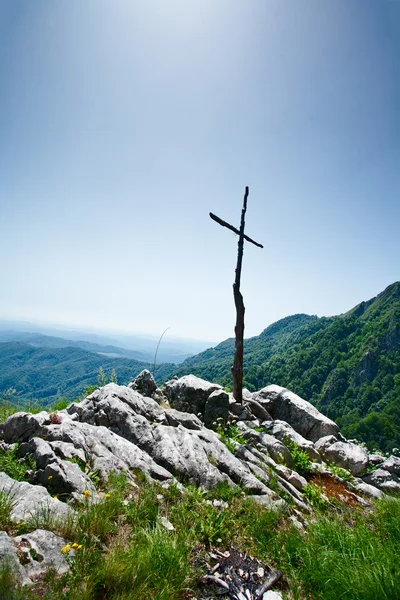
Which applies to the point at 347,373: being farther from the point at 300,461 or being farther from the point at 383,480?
the point at 300,461

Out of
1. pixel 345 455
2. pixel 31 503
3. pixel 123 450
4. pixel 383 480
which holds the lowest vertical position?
pixel 383 480

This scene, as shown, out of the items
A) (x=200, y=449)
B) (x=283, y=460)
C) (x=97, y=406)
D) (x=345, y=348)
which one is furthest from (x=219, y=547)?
(x=345, y=348)

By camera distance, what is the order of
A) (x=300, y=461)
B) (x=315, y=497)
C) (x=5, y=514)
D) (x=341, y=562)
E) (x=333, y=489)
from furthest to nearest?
(x=300, y=461) < (x=333, y=489) < (x=315, y=497) < (x=5, y=514) < (x=341, y=562)

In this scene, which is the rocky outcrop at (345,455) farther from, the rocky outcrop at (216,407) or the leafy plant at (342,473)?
the rocky outcrop at (216,407)

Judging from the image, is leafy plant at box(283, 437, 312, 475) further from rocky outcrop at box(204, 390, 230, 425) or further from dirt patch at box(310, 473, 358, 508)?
rocky outcrop at box(204, 390, 230, 425)

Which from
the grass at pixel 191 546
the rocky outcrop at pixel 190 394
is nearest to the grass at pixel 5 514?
the grass at pixel 191 546

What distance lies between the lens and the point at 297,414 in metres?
15.4

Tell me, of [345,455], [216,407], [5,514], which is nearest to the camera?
[5,514]

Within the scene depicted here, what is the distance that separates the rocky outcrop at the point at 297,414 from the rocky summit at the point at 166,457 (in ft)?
0.21

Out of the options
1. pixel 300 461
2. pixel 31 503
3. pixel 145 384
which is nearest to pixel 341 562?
pixel 31 503

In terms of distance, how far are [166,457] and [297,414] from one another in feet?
31.7

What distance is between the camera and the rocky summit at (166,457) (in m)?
5.04

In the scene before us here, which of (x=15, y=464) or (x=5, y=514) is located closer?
(x=5, y=514)

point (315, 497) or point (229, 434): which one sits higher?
point (229, 434)
